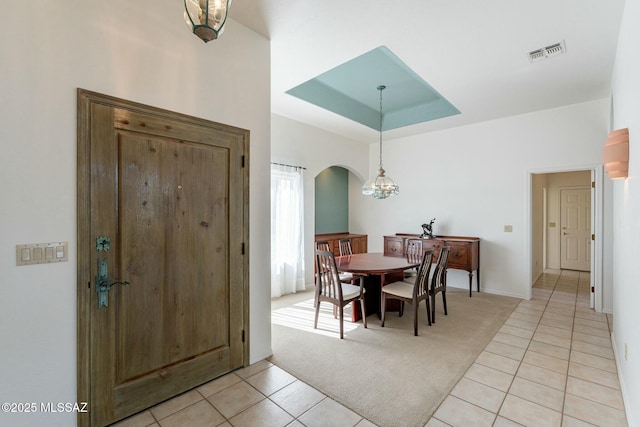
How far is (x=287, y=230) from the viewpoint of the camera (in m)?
4.73

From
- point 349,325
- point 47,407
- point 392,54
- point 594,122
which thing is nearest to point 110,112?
point 47,407

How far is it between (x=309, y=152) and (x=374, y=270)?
2.61 m

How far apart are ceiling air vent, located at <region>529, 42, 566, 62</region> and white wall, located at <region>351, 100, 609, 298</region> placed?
185cm

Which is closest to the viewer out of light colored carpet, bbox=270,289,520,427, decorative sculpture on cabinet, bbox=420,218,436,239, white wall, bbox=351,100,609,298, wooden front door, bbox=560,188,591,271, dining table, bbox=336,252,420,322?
light colored carpet, bbox=270,289,520,427

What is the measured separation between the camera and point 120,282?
6.12ft

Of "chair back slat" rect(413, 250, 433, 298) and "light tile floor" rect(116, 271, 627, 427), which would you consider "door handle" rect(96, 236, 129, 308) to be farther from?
"chair back slat" rect(413, 250, 433, 298)

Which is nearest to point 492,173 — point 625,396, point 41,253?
point 625,396

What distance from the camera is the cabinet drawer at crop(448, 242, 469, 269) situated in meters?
4.71

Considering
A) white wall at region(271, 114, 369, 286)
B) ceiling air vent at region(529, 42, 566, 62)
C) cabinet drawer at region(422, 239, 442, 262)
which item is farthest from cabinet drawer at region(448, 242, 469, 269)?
ceiling air vent at region(529, 42, 566, 62)

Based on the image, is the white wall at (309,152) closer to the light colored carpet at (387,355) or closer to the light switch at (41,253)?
the light colored carpet at (387,355)

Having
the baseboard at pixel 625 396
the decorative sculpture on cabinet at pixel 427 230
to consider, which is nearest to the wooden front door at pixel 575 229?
the decorative sculpture on cabinet at pixel 427 230

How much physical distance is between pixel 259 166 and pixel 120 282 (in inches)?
53.9

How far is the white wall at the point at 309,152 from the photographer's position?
15.2 feet

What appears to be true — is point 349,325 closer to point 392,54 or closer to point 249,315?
point 249,315
